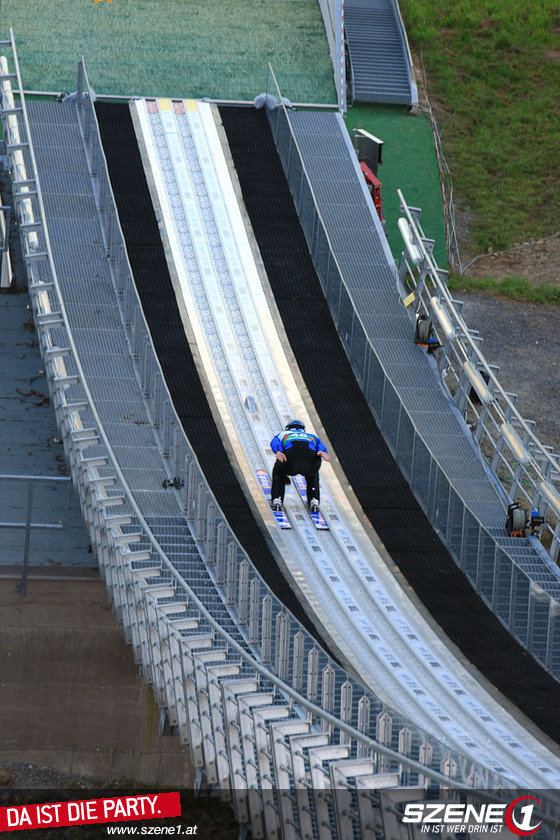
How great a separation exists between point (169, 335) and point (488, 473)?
547cm

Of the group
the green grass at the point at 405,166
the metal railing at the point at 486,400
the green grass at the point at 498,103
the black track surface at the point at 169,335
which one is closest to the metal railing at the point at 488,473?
the metal railing at the point at 486,400

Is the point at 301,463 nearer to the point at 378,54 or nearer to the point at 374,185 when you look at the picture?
the point at 374,185

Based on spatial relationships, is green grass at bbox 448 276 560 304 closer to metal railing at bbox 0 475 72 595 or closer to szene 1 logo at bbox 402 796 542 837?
metal railing at bbox 0 475 72 595

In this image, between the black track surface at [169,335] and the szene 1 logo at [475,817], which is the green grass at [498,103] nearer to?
the black track surface at [169,335]

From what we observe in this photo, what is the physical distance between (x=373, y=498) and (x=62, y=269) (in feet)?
21.6

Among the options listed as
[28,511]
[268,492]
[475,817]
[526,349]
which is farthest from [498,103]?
[475,817]

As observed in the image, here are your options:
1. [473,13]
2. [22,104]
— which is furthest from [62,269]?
[473,13]

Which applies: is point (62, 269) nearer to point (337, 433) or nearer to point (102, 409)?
point (102, 409)

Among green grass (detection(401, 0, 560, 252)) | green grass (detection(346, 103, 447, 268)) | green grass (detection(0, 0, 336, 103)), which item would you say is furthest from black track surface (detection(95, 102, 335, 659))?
green grass (detection(401, 0, 560, 252))

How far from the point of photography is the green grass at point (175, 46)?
2947 cm

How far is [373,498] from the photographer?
1953cm

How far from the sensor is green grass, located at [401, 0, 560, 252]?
32.0m

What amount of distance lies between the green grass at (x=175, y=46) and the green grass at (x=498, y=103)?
4191 millimetres

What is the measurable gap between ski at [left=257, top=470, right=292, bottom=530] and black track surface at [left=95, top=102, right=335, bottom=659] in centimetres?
33
